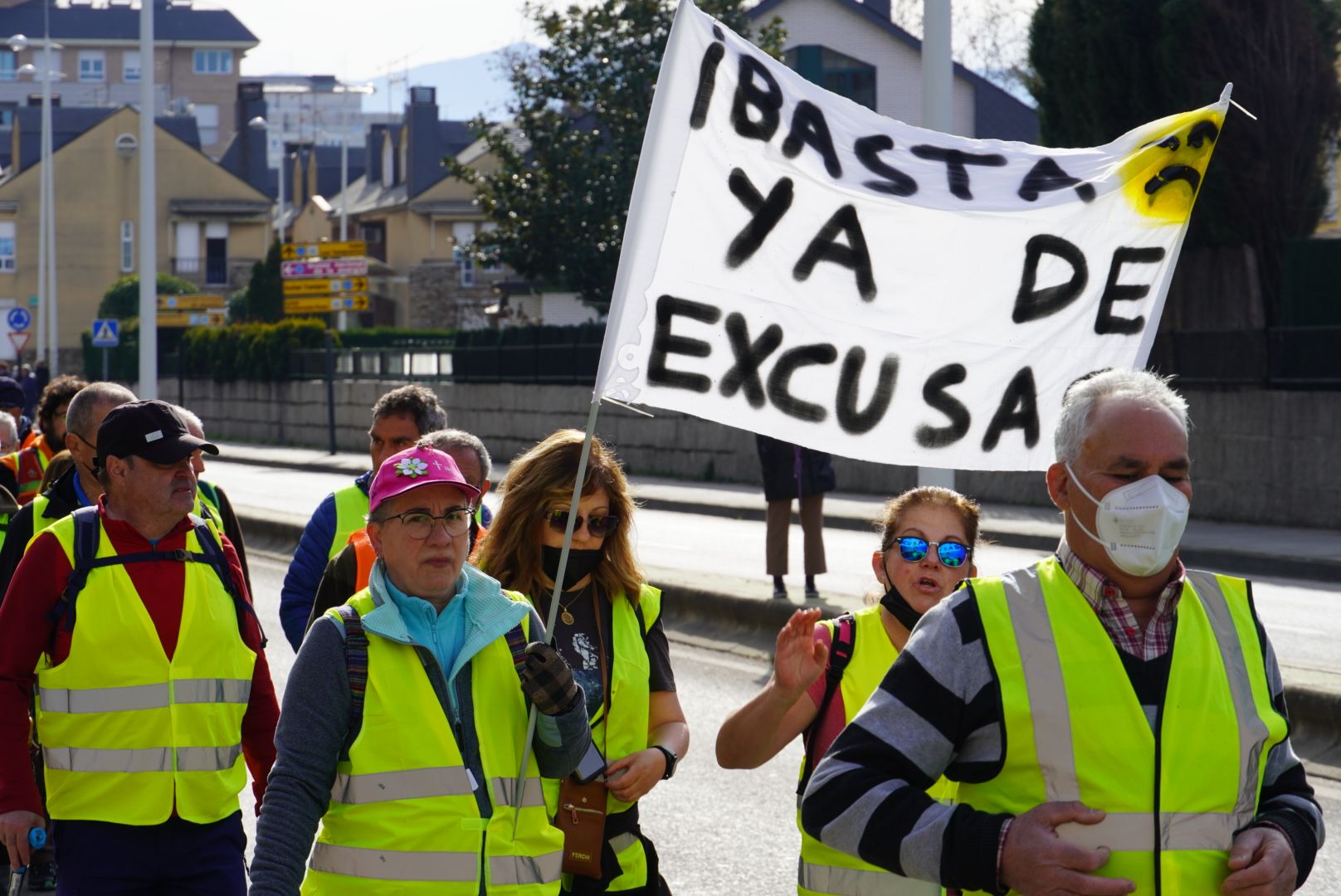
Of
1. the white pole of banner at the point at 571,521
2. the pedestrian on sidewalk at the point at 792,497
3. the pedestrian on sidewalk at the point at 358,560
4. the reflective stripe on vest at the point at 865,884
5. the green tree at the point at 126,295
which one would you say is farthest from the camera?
the green tree at the point at 126,295

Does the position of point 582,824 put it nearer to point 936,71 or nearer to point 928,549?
point 928,549

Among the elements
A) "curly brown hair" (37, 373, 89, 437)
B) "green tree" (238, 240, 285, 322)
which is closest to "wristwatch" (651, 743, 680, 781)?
"curly brown hair" (37, 373, 89, 437)

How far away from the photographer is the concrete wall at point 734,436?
752 inches

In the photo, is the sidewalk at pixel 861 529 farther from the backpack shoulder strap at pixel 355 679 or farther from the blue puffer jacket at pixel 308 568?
the backpack shoulder strap at pixel 355 679

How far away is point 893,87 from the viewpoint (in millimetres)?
45750

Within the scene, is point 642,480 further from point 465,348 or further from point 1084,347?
point 1084,347

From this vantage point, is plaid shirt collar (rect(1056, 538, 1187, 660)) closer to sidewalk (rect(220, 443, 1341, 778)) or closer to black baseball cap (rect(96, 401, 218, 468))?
sidewalk (rect(220, 443, 1341, 778))

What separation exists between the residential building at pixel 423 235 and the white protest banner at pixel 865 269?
223ft

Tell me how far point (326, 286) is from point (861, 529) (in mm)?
21618

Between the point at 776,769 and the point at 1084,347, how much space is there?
13.5ft

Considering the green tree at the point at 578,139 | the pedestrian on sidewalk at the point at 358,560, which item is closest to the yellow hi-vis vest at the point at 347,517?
the pedestrian on sidewalk at the point at 358,560

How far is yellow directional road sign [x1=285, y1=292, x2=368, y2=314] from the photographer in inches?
1516

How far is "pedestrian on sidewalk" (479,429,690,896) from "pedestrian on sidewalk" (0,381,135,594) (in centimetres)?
184

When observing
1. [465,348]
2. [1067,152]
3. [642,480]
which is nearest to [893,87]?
[465,348]
